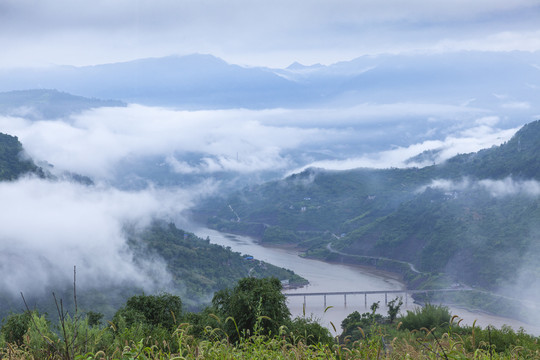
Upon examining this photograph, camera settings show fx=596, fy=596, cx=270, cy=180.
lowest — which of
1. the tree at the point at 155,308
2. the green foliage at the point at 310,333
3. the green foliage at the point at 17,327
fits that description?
the tree at the point at 155,308

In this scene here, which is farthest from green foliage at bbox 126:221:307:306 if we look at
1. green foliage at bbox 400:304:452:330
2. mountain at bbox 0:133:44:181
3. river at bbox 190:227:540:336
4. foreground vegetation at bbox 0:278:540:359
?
foreground vegetation at bbox 0:278:540:359

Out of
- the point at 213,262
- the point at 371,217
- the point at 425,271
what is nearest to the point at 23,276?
the point at 213,262

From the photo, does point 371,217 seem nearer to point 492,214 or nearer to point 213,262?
point 492,214

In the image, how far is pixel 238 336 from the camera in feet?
33.0

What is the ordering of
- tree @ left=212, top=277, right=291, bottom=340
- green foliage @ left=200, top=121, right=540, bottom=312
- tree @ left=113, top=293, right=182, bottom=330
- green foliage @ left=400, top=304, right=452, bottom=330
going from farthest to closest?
green foliage @ left=200, top=121, right=540, bottom=312 → green foliage @ left=400, top=304, right=452, bottom=330 → tree @ left=113, top=293, right=182, bottom=330 → tree @ left=212, top=277, right=291, bottom=340

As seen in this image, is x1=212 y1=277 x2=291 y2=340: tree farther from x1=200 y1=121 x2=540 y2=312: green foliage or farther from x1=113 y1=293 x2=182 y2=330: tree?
x1=200 y1=121 x2=540 y2=312: green foliage

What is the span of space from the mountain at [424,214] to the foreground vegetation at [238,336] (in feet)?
193

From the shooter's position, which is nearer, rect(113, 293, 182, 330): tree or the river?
rect(113, 293, 182, 330): tree

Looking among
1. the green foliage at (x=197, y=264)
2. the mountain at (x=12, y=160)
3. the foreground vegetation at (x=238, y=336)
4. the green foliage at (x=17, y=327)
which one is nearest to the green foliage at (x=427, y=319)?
the foreground vegetation at (x=238, y=336)

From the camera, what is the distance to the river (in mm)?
64625

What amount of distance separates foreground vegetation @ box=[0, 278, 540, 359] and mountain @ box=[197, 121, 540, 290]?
5882 centimetres

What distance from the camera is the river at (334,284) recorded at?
212ft

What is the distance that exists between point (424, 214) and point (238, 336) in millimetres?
100772

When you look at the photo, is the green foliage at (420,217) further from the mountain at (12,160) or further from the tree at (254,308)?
the tree at (254,308)
